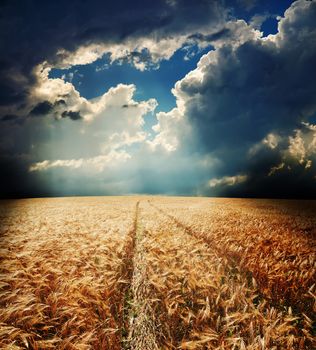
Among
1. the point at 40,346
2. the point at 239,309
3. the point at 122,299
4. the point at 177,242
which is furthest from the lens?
the point at 177,242

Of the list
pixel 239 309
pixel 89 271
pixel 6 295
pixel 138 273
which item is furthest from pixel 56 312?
pixel 239 309

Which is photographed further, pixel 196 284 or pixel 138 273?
pixel 138 273

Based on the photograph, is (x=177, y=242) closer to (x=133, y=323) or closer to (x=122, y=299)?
(x=122, y=299)

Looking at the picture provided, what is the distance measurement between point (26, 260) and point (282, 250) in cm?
628

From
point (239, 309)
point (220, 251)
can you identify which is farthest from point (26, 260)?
point (220, 251)

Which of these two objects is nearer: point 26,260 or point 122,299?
point 122,299

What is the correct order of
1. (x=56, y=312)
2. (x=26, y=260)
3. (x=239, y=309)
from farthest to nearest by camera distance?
(x=26, y=260), (x=239, y=309), (x=56, y=312)

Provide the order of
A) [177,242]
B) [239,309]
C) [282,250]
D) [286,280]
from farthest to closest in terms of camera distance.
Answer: [177,242] < [282,250] < [286,280] < [239,309]

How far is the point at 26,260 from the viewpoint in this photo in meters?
4.93

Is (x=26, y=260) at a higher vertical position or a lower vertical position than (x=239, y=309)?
higher

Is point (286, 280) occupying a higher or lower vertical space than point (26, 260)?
lower

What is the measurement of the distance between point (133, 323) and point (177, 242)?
379 centimetres

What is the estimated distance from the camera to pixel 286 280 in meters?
4.32

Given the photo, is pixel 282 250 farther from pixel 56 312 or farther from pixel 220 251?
pixel 56 312
